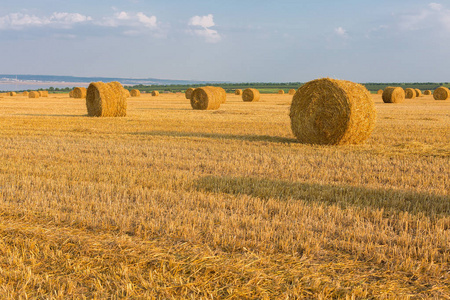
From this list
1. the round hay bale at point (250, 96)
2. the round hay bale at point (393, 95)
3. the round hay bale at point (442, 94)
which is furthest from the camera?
the round hay bale at point (442, 94)

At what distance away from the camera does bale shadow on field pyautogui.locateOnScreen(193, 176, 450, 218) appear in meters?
5.88

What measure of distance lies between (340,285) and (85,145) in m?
9.07

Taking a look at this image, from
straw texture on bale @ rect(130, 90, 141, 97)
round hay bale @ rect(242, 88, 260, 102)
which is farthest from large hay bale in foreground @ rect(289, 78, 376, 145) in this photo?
straw texture on bale @ rect(130, 90, 141, 97)

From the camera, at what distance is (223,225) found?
4.93 meters

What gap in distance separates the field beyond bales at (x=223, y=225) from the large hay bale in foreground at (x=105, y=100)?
11130 mm

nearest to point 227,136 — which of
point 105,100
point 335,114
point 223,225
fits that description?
point 335,114

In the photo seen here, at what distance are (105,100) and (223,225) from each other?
17.3m

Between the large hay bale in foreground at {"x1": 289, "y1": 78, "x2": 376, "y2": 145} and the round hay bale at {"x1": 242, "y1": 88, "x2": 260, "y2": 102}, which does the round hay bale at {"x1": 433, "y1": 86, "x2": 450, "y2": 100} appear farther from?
the large hay bale in foreground at {"x1": 289, "y1": 78, "x2": 376, "y2": 145}

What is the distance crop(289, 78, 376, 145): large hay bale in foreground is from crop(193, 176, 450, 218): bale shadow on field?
5188mm

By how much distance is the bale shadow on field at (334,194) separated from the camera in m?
5.88

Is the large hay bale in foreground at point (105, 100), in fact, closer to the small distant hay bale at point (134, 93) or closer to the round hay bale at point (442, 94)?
the small distant hay bale at point (134, 93)

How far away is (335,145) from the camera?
12000mm

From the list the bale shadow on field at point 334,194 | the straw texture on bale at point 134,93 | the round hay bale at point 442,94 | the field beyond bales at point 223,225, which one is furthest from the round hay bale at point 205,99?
the straw texture on bale at point 134,93

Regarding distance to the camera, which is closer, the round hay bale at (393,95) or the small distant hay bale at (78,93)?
the round hay bale at (393,95)
